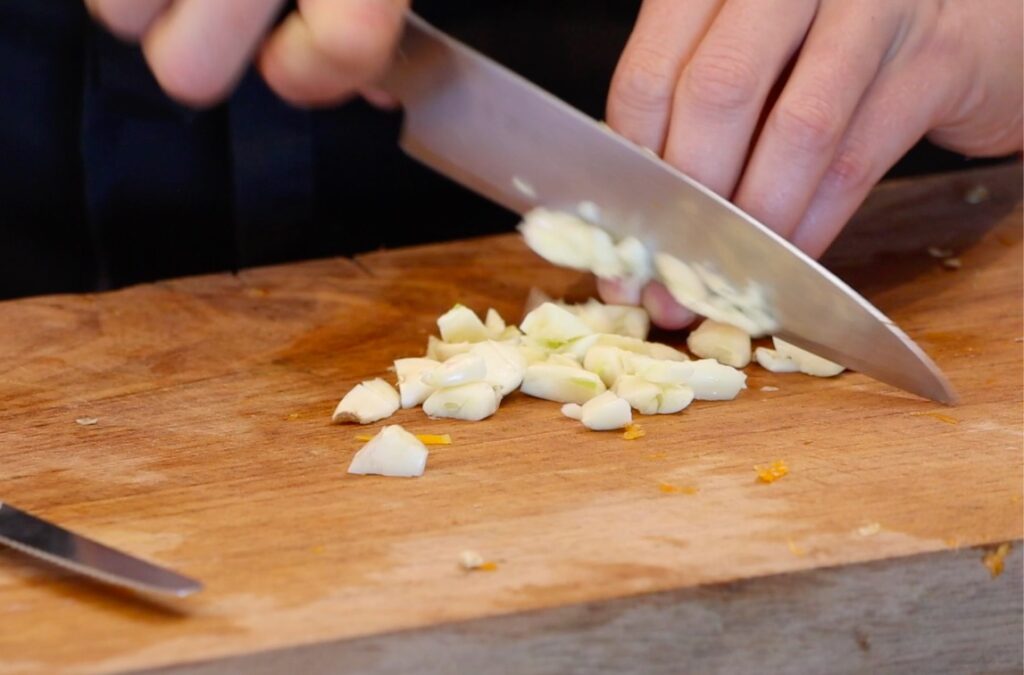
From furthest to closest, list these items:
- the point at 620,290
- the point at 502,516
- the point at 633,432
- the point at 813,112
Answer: the point at 620,290
the point at 813,112
the point at 633,432
the point at 502,516

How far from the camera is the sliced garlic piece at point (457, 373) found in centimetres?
101

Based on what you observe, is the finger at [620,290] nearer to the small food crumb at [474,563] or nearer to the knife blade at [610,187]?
the knife blade at [610,187]

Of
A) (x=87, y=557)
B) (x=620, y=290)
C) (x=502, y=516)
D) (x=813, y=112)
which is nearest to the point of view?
(x=87, y=557)

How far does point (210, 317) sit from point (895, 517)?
0.72 metres

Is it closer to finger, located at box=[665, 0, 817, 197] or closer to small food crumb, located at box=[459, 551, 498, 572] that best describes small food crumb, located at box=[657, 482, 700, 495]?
small food crumb, located at box=[459, 551, 498, 572]

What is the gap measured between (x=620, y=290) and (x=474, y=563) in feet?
1.51

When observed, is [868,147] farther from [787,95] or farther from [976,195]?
[976,195]

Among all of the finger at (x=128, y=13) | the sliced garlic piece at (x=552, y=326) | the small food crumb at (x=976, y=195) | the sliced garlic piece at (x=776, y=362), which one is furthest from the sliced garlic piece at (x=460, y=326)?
the small food crumb at (x=976, y=195)

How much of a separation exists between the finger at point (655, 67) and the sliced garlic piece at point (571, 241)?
0.10 m

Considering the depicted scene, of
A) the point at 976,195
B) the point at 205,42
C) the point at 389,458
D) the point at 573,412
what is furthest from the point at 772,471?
the point at 976,195

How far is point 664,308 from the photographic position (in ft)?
3.78

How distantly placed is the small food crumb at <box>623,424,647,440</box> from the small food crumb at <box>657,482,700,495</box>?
0.09m

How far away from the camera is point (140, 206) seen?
4.78 feet

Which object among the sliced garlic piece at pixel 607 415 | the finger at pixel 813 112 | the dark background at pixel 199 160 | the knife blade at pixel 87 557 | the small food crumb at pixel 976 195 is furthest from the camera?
the small food crumb at pixel 976 195
